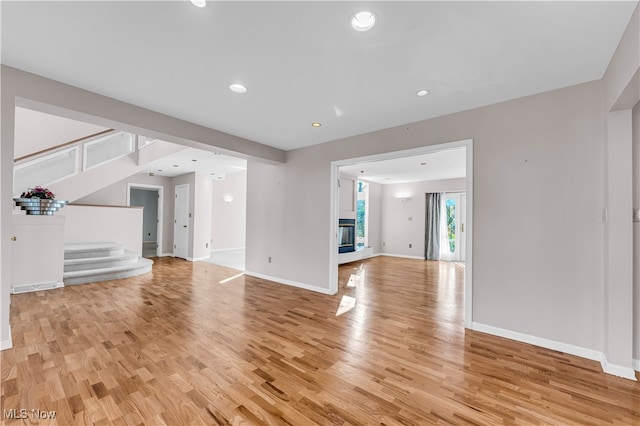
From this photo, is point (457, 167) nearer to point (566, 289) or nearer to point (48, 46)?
point (566, 289)

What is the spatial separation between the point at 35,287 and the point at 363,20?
5.96m

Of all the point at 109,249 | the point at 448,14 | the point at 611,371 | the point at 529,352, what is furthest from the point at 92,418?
the point at 109,249

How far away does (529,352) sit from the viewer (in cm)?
250

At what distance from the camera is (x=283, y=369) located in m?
2.15

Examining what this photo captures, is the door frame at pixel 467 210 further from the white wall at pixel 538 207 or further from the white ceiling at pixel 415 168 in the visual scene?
the white ceiling at pixel 415 168

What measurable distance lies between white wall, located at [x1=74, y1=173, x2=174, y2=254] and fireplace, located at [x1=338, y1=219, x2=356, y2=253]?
5469 millimetres

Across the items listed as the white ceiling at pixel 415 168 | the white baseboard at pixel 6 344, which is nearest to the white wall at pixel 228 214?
the white ceiling at pixel 415 168

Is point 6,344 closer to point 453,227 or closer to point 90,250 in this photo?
point 90,250

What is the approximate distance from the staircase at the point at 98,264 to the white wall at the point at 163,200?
187 centimetres

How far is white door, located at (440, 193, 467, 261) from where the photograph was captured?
321 inches

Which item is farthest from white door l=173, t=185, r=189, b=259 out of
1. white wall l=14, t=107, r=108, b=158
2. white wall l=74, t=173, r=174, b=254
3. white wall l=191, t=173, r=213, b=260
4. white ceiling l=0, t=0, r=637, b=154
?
white ceiling l=0, t=0, r=637, b=154

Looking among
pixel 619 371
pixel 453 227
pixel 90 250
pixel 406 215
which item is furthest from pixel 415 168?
pixel 90 250

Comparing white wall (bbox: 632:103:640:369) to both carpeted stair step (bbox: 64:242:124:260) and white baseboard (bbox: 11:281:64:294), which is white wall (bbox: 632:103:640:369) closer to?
white baseboard (bbox: 11:281:64:294)

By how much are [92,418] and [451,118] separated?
412cm
